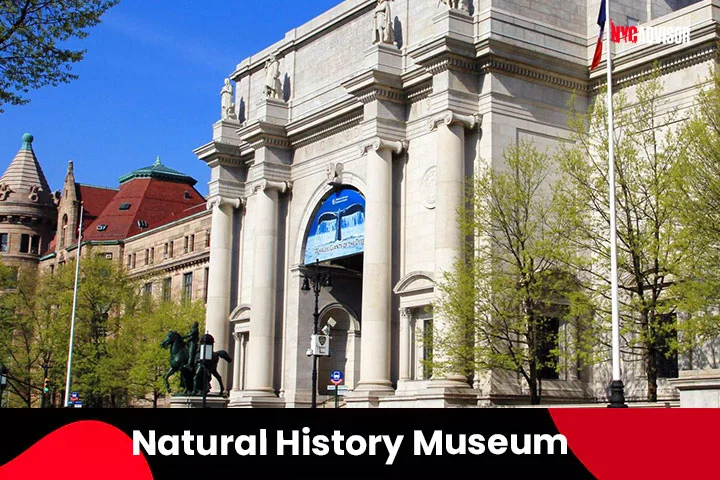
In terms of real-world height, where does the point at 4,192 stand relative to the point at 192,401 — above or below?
above

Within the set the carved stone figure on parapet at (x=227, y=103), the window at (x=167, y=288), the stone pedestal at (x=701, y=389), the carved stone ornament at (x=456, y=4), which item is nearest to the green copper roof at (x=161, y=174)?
the window at (x=167, y=288)

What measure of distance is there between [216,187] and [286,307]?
31.9 feet

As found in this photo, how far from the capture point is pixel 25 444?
12.5 metres

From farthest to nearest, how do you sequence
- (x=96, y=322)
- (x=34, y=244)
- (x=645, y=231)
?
(x=34, y=244) < (x=96, y=322) < (x=645, y=231)

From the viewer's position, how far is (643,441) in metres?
14.1

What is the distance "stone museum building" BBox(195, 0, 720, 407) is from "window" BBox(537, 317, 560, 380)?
813 millimetres

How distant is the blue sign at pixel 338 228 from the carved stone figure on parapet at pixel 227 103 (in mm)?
11212

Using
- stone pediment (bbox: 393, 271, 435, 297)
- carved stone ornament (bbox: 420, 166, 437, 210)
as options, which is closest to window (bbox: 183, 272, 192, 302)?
stone pediment (bbox: 393, 271, 435, 297)

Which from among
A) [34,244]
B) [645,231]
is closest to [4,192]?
[34,244]

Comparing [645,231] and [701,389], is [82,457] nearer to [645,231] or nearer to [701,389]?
[701,389]

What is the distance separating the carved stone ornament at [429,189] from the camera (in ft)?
153

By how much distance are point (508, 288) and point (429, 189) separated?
348 inches

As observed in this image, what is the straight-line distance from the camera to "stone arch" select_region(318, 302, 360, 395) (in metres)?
55.6

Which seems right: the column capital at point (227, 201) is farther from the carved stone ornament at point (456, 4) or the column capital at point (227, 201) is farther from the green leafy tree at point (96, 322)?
the carved stone ornament at point (456, 4)
